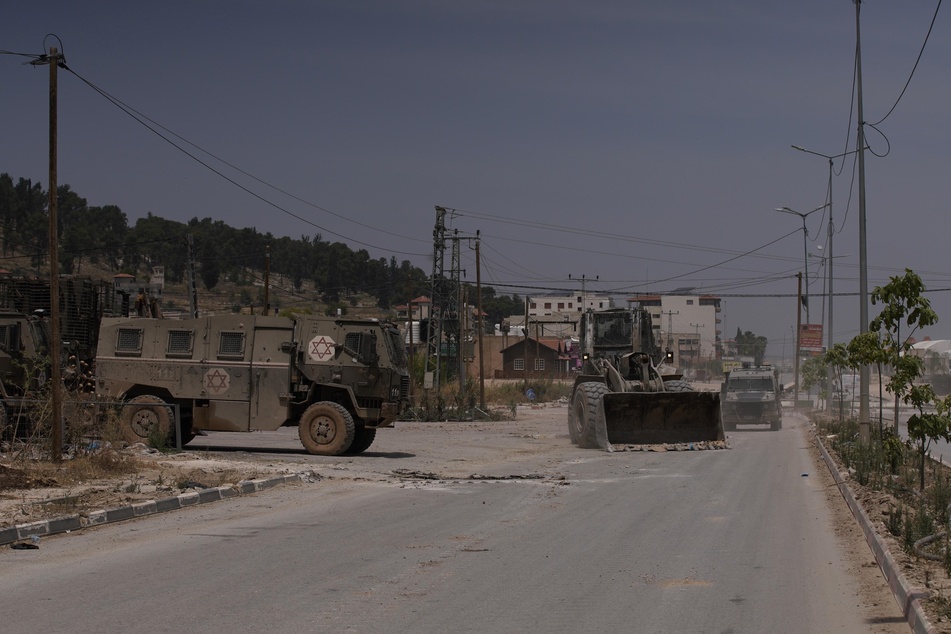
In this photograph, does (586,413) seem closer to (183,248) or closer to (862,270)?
(862,270)

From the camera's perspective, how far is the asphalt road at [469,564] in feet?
25.0

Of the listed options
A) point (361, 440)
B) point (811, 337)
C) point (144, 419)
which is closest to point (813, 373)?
point (811, 337)

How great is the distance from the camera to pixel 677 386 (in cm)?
2827

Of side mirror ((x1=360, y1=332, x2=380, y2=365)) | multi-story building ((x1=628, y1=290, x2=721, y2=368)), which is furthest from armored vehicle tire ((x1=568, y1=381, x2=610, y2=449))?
multi-story building ((x1=628, y1=290, x2=721, y2=368))

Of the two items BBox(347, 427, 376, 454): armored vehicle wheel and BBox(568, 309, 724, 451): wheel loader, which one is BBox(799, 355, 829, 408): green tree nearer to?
BBox(568, 309, 724, 451): wheel loader

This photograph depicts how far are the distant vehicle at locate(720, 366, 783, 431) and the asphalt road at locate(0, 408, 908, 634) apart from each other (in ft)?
85.1

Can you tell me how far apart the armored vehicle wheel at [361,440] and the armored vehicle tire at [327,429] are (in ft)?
2.07

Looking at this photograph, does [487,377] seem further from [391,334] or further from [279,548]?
[279,548]

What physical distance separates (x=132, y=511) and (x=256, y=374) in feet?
32.3

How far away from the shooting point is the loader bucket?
26281 millimetres

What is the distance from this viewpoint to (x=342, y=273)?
111562mm

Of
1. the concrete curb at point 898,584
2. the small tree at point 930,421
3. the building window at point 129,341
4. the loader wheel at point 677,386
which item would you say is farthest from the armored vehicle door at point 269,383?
the concrete curb at point 898,584

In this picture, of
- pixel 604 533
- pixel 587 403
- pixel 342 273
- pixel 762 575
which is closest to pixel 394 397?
pixel 587 403

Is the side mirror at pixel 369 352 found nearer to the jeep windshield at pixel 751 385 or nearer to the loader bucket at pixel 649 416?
the loader bucket at pixel 649 416
